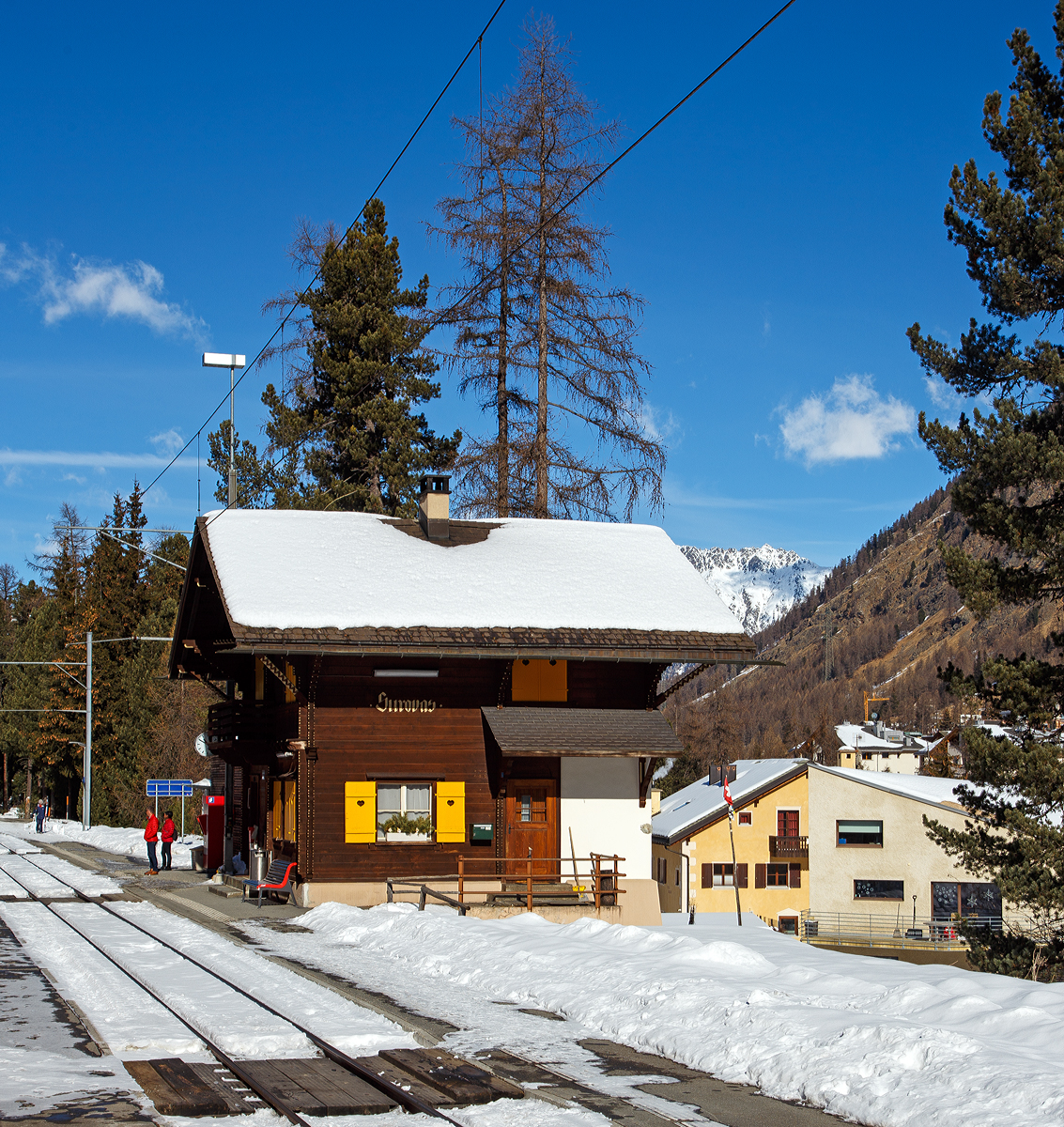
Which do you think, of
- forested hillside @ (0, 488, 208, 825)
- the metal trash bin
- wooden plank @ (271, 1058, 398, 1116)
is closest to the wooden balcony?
forested hillside @ (0, 488, 208, 825)

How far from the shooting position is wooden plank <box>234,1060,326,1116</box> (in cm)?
893

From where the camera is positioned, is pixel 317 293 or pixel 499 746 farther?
pixel 317 293

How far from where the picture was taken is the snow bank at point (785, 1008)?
8.96m

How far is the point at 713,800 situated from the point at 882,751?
84428 mm

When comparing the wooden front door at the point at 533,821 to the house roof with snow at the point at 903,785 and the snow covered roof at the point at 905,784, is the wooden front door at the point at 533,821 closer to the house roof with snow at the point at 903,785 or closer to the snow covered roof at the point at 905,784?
the house roof with snow at the point at 903,785

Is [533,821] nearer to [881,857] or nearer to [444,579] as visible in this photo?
[444,579]

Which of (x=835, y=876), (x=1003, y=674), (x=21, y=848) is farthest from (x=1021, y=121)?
(x=835, y=876)

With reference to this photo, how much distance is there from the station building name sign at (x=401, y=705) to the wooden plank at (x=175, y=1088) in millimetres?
15687

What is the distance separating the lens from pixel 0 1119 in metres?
8.36

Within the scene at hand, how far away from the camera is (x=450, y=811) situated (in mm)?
26156

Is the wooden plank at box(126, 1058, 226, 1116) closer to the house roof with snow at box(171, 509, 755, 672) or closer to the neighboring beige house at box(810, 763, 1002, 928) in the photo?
the house roof with snow at box(171, 509, 755, 672)

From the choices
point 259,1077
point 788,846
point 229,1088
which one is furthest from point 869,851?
point 229,1088

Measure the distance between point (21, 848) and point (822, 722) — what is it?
12289cm

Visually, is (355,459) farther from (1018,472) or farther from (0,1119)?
(0,1119)
